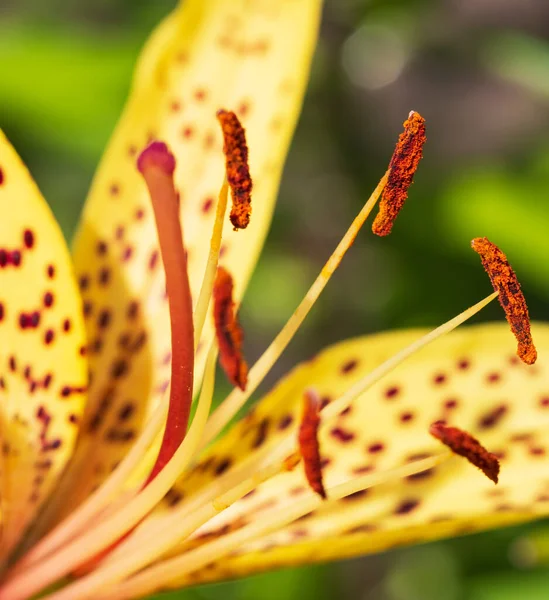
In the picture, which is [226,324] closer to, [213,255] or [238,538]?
[213,255]

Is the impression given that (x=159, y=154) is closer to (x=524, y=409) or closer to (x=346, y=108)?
(x=524, y=409)

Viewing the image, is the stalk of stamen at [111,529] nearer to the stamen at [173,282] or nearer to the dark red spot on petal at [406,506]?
the stamen at [173,282]

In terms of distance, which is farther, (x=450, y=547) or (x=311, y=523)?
(x=450, y=547)

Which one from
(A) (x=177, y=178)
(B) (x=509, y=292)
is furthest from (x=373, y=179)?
(B) (x=509, y=292)

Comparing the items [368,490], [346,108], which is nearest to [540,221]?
[346,108]

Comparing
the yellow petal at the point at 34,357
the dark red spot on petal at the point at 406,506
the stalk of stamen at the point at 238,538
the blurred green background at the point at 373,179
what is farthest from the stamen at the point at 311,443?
the blurred green background at the point at 373,179

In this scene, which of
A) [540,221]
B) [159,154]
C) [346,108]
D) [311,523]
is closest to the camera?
[159,154]
